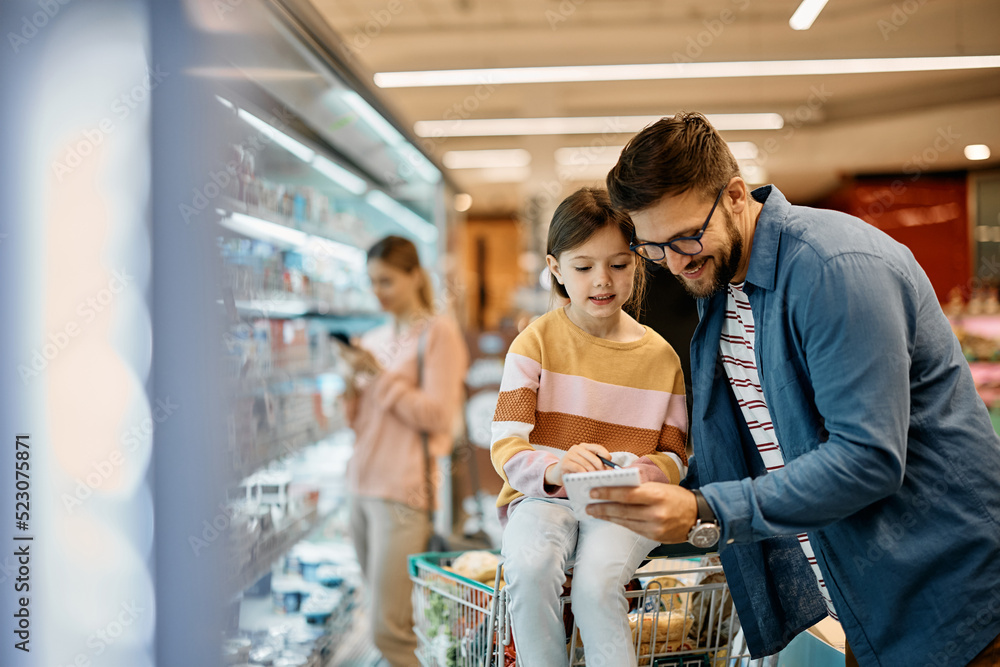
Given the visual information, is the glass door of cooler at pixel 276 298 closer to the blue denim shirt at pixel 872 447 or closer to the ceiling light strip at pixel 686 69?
the blue denim shirt at pixel 872 447

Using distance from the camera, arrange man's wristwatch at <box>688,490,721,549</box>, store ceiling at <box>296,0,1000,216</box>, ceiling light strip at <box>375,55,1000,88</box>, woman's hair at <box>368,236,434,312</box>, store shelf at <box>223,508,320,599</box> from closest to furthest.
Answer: man's wristwatch at <box>688,490,721,549</box>
store shelf at <box>223,508,320,599</box>
woman's hair at <box>368,236,434,312</box>
ceiling light strip at <box>375,55,1000,88</box>
store ceiling at <box>296,0,1000,216</box>

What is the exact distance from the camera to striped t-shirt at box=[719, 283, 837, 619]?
1.44 meters

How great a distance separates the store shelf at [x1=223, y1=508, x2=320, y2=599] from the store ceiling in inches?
172

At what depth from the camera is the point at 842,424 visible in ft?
3.86

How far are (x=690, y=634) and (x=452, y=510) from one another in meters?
3.04

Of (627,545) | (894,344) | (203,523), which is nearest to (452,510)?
(203,523)

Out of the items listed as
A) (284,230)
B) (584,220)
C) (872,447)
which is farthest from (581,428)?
(284,230)

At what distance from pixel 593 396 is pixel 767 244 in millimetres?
431

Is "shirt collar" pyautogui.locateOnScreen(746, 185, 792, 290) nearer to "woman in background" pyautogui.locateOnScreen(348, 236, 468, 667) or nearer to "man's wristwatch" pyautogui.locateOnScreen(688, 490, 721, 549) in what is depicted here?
"man's wristwatch" pyautogui.locateOnScreen(688, 490, 721, 549)

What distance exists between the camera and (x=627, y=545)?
1325 mm

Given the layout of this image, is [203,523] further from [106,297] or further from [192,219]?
[192,219]

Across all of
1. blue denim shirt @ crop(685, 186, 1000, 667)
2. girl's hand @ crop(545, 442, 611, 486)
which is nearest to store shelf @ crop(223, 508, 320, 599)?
girl's hand @ crop(545, 442, 611, 486)

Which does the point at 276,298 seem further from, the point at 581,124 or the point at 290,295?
the point at 581,124

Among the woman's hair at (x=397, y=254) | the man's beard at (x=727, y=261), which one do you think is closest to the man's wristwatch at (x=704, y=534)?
the man's beard at (x=727, y=261)
